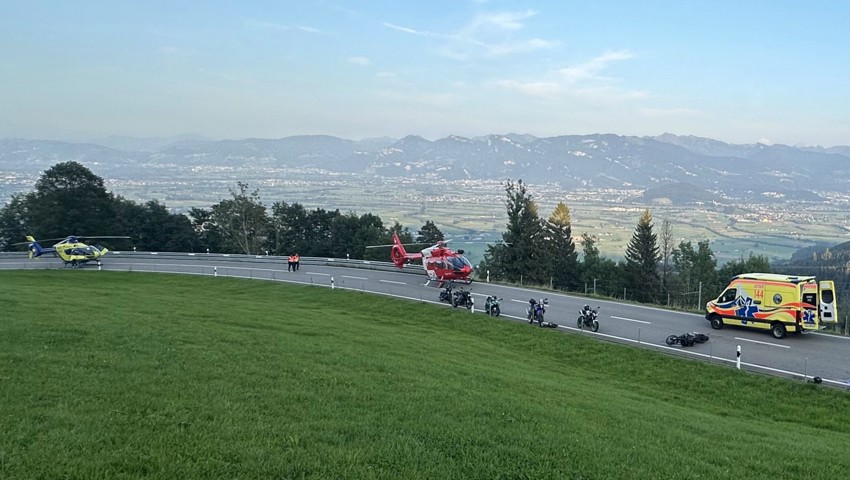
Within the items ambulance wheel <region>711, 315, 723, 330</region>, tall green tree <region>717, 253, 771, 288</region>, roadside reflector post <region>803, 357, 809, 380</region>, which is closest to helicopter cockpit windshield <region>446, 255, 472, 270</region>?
ambulance wheel <region>711, 315, 723, 330</region>

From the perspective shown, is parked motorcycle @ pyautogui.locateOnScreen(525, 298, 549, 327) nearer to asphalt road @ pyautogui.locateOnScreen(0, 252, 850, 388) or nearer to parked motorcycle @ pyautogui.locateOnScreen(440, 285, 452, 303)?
asphalt road @ pyautogui.locateOnScreen(0, 252, 850, 388)

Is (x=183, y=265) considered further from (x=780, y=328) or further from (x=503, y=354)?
(x=780, y=328)

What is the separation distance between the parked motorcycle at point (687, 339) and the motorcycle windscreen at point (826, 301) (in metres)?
5.36

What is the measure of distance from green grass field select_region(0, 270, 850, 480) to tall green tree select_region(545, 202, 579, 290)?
1690 inches

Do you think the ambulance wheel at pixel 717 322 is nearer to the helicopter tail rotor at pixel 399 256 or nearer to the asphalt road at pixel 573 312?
the asphalt road at pixel 573 312

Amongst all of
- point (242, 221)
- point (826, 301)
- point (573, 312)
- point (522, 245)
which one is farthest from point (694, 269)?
point (242, 221)

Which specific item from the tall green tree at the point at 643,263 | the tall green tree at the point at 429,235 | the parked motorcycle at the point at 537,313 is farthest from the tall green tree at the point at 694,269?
the parked motorcycle at the point at 537,313

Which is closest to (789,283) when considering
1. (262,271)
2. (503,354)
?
(503,354)

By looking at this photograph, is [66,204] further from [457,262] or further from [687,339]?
[687,339]

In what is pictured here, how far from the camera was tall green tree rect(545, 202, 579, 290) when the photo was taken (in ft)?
211

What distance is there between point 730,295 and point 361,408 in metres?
21.7

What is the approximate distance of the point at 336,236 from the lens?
235ft

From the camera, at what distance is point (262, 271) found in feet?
153

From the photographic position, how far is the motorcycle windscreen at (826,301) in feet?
75.8
